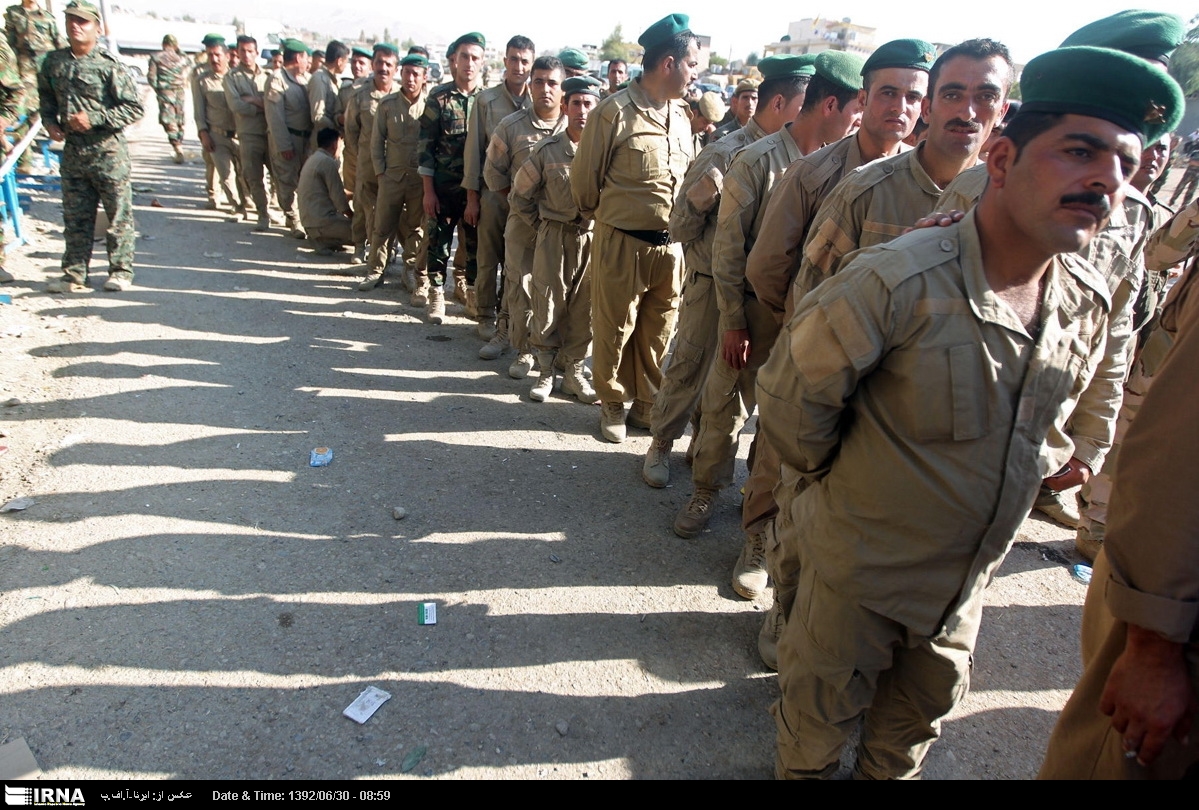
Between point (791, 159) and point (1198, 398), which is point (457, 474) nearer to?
point (791, 159)

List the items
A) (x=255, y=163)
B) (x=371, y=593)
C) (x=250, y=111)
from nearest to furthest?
1. (x=371, y=593)
2. (x=250, y=111)
3. (x=255, y=163)

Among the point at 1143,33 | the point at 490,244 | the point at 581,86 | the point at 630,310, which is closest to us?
the point at 1143,33

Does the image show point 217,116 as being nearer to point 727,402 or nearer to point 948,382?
point 727,402

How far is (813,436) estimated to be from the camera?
1764mm

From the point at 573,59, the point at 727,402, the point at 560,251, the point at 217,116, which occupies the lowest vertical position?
the point at 727,402

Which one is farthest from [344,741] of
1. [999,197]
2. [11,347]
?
[11,347]

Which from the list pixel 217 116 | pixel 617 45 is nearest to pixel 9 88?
pixel 217 116

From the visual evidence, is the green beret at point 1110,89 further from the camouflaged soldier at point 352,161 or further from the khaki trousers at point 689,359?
the camouflaged soldier at point 352,161

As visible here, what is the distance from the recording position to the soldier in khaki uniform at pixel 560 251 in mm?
4879

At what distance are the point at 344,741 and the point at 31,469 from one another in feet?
8.50

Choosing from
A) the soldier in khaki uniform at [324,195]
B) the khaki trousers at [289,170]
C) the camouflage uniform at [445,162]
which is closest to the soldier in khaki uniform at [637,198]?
the camouflage uniform at [445,162]

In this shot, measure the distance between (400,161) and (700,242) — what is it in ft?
13.6

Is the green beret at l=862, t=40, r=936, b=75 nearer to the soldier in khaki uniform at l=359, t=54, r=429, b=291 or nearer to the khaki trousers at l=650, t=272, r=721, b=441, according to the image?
the khaki trousers at l=650, t=272, r=721, b=441

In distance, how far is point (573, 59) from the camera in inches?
228
